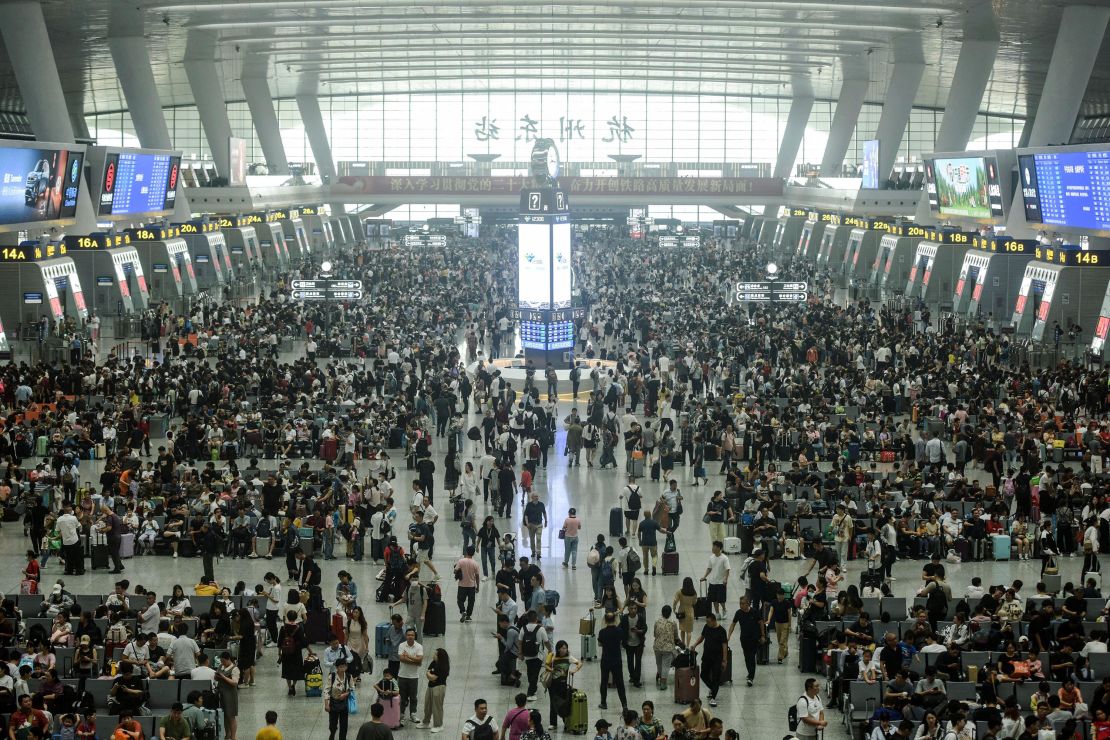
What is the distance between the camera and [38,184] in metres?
37.8

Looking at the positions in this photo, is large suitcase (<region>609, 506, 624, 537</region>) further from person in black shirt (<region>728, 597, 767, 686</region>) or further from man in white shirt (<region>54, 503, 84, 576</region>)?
man in white shirt (<region>54, 503, 84, 576</region>)

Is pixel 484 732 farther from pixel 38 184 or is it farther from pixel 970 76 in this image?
pixel 970 76

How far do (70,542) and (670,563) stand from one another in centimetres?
753

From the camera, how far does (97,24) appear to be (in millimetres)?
48094

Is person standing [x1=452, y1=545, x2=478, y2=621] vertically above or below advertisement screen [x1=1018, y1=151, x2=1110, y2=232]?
below

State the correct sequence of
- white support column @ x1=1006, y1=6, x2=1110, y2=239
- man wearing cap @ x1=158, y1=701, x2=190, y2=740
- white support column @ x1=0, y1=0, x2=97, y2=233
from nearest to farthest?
man wearing cap @ x1=158, y1=701, x2=190, y2=740 < white support column @ x1=0, y1=0, x2=97, y2=233 < white support column @ x1=1006, y1=6, x2=1110, y2=239

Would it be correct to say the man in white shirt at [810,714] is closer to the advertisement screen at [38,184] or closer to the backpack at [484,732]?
the backpack at [484,732]

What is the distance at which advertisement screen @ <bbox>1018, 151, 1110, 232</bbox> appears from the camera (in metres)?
35.6

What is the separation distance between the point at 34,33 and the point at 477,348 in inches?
592

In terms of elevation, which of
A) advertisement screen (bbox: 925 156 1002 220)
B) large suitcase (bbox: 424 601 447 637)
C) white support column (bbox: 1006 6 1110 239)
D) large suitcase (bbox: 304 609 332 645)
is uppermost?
white support column (bbox: 1006 6 1110 239)

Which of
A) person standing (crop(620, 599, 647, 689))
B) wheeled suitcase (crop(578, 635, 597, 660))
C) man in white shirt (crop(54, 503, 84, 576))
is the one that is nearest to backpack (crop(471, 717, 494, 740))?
person standing (crop(620, 599, 647, 689))

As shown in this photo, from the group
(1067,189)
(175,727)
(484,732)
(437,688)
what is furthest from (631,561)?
(1067,189)

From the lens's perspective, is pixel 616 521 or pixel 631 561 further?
pixel 616 521

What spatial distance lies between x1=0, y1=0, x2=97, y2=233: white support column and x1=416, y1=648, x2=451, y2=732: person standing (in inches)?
1238
